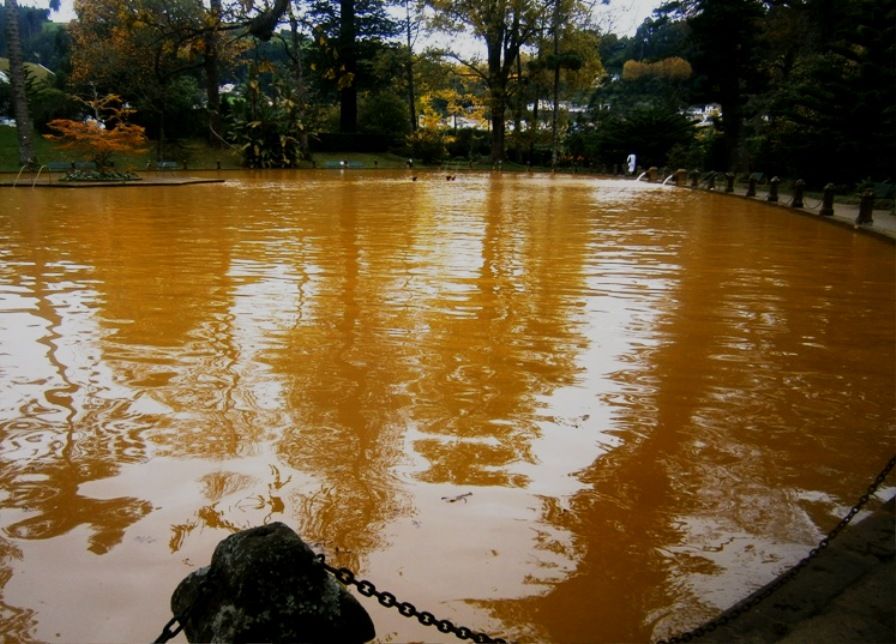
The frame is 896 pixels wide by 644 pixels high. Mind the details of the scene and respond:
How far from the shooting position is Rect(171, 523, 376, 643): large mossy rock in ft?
5.98

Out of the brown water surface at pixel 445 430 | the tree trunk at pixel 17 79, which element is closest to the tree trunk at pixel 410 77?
the tree trunk at pixel 17 79

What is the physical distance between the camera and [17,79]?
26.8 meters

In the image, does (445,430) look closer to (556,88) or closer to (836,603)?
(836,603)

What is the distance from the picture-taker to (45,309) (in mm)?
6707

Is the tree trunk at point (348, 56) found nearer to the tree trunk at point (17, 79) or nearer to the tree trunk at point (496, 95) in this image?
the tree trunk at point (496, 95)

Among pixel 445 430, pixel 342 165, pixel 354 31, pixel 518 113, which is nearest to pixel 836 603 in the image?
pixel 445 430

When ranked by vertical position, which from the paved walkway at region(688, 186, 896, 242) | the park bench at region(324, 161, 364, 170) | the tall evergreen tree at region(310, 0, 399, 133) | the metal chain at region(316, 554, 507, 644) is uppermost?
the tall evergreen tree at region(310, 0, 399, 133)

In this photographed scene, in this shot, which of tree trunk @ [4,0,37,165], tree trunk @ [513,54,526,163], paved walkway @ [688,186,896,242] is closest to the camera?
paved walkway @ [688,186,896,242]

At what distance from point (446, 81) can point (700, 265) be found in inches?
1635

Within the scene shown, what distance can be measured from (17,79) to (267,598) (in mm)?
30883

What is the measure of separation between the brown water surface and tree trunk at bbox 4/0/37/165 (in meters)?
21.4

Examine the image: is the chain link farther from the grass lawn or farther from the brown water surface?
the grass lawn

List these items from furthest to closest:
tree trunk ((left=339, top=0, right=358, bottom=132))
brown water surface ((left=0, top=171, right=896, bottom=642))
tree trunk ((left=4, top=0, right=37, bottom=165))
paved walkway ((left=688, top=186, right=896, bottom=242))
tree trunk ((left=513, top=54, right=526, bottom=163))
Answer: tree trunk ((left=339, top=0, right=358, bottom=132)) < tree trunk ((left=513, top=54, right=526, bottom=163)) < tree trunk ((left=4, top=0, right=37, bottom=165)) < paved walkway ((left=688, top=186, right=896, bottom=242)) < brown water surface ((left=0, top=171, right=896, bottom=642))

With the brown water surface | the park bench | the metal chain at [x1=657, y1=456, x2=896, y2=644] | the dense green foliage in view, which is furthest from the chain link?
the park bench
